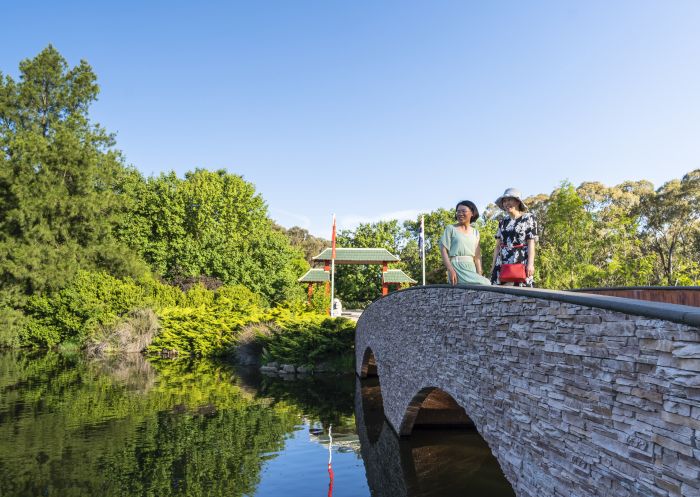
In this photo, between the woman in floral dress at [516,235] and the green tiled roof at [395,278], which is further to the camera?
the green tiled roof at [395,278]

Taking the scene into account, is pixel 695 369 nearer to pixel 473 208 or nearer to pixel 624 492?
pixel 624 492

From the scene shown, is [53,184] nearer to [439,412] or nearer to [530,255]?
[439,412]

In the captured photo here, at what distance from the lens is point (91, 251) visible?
28359 millimetres

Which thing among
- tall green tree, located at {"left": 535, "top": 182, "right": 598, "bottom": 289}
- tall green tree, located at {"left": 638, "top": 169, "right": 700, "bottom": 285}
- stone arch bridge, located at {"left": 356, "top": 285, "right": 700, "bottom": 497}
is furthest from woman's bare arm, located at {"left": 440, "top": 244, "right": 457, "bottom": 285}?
tall green tree, located at {"left": 638, "top": 169, "right": 700, "bottom": 285}

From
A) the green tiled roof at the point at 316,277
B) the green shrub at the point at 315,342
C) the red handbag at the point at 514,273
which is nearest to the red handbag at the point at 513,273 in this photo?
the red handbag at the point at 514,273

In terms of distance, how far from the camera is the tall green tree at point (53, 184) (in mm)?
26378

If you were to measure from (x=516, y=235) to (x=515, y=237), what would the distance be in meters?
0.03

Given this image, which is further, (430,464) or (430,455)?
(430,455)

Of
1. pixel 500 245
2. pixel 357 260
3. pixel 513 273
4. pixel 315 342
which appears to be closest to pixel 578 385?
pixel 513 273

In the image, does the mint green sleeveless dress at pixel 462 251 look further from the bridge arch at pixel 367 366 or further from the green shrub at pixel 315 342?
the green shrub at pixel 315 342

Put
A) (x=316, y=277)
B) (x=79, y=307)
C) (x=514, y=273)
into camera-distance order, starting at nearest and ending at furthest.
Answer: (x=514, y=273) < (x=79, y=307) < (x=316, y=277)

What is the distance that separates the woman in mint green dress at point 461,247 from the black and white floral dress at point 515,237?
1.27 ft

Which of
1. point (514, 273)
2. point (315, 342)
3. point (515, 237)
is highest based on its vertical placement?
point (515, 237)

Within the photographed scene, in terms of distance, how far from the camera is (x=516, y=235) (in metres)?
6.27
